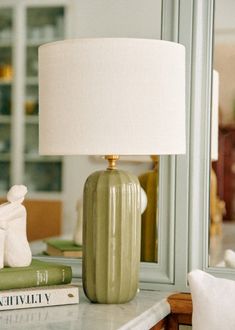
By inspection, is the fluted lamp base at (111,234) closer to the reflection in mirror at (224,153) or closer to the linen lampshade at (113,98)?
the linen lampshade at (113,98)

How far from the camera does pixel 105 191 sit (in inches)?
82.6

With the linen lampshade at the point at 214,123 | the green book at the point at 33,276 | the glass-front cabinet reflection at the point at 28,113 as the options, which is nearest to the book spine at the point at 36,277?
the green book at the point at 33,276

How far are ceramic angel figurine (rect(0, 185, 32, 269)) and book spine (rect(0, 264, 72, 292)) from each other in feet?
0.24

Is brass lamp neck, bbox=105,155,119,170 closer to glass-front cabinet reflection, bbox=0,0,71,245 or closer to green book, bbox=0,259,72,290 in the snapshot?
green book, bbox=0,259,72,290

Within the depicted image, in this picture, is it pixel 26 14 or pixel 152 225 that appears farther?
pixel 26 14

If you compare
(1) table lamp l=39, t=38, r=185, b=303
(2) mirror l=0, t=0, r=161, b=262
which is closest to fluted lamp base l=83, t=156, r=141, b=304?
(1) table lamp l=39, t=38, r=185, b=303

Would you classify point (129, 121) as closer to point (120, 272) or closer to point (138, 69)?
point (138, 69)

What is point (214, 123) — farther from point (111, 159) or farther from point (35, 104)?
point (35, 104)

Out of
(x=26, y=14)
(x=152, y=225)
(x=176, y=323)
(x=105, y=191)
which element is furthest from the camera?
(x=26, y=14)

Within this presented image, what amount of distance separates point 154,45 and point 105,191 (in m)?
0.43

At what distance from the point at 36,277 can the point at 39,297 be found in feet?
0.21

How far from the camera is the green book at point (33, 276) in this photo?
206cm

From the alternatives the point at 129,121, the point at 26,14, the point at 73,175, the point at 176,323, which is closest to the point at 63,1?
the point at 26,14

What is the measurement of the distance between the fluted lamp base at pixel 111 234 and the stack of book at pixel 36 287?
0.07 meters
